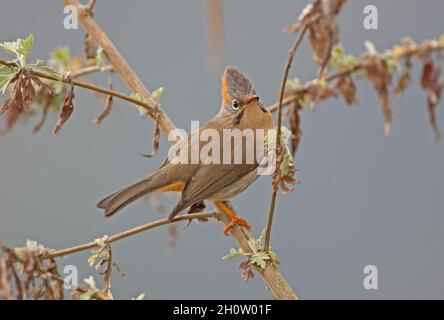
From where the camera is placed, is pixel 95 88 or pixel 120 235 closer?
pixel 120 235

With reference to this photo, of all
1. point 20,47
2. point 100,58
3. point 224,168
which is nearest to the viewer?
point 20,47

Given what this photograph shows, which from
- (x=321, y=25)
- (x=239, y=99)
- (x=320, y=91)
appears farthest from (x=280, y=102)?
(x=239, y=99)

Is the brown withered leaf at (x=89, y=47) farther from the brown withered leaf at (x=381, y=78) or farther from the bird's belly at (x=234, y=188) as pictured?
the brown withered leaf at (x=381, y=78)

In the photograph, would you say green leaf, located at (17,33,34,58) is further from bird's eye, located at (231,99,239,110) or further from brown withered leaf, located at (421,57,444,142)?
bird's eye, located at (231,99,239,110)

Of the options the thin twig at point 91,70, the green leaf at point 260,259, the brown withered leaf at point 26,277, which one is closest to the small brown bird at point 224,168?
the thin twig at point 91,70

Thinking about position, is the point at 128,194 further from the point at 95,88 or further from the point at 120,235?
the point at 120,235

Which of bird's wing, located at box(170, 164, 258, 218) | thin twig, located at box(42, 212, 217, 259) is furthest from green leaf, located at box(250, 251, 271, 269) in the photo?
bird's wing, located at box(170, 164, 258, 218)

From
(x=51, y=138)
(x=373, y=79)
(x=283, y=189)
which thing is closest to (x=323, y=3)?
(x=283, y=189)
